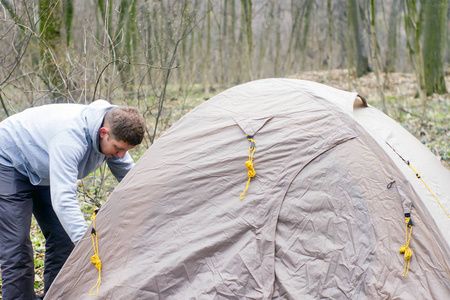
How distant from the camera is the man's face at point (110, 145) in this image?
2.83 metres

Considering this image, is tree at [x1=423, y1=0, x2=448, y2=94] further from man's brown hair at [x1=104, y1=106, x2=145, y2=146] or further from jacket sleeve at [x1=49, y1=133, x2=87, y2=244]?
jacket sleeve at [x1=49, y1=133, x2=87, y2=244]

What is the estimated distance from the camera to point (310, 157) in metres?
3.00

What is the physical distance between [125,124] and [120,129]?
0.05 m

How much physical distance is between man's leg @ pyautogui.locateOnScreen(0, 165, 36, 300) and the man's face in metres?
0.63

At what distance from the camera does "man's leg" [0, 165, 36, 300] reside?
287 centimetres

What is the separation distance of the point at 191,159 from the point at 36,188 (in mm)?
1142

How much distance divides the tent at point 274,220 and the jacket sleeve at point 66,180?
277 mm

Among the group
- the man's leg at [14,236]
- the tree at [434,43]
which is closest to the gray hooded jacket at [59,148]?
the man's leg at [14,236]

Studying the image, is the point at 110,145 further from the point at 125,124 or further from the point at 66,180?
the point at 66,180

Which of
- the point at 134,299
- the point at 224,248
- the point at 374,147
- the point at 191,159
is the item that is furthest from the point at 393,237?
the point at 134,299

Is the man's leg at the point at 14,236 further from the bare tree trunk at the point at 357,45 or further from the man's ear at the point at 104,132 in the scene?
the bare tree trunk at the point at 357,45

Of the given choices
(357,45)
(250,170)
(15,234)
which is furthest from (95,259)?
(357,45)

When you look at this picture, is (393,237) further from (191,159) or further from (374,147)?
(191,159)

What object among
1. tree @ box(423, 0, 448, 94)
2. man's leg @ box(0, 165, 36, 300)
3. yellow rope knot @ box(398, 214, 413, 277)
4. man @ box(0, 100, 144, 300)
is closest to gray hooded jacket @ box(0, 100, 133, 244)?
man @ box(0, 100, 144, 300)
